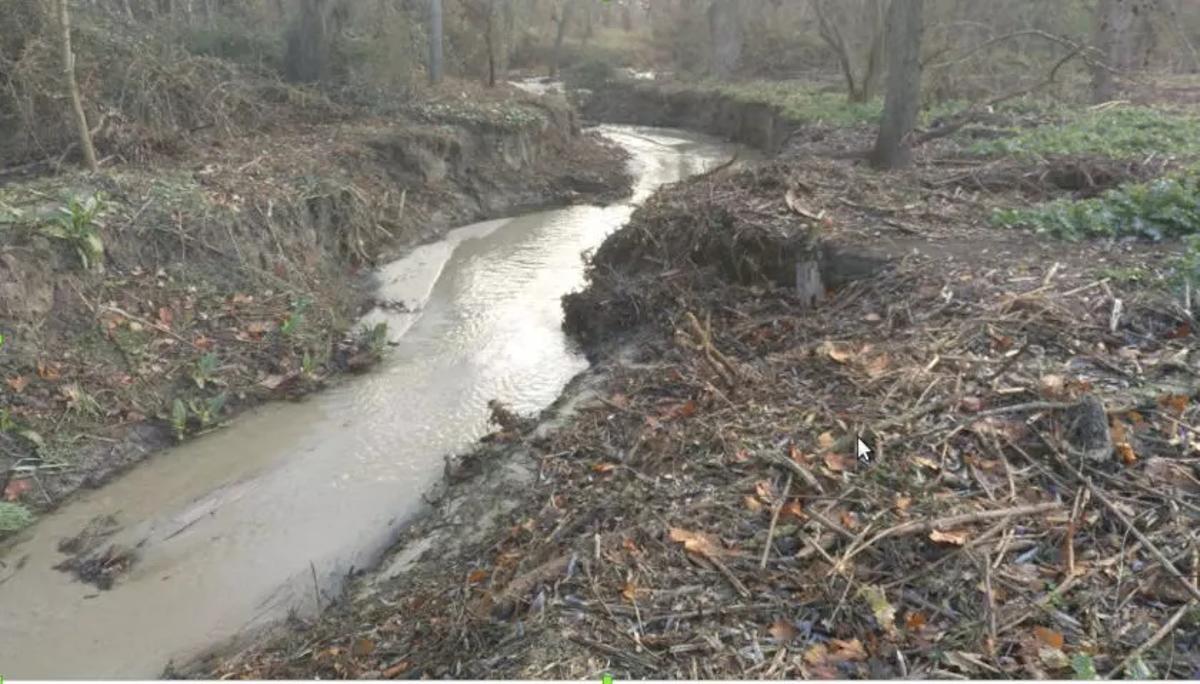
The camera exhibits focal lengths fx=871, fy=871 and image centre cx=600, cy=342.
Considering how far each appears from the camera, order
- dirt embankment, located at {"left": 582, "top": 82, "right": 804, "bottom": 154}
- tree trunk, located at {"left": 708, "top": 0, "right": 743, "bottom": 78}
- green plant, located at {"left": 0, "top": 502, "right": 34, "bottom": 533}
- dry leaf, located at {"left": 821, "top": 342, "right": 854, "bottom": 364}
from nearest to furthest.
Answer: dry leaf, located at {"left": 821, "top": 342, "right": 854, "bottom": 364}
green plant, located at {"left": 0, "top": 502, "right": 34, "bottom": 533}
dirt embankment, located at {"left": 582, "top": 82, "right": 804, "bottom": 154}
tree trunk, located at {"left": 708, "top": 0, "right": 743, "bottom": 78}

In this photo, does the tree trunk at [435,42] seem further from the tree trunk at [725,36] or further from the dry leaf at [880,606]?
the dry leaf at [880,606]

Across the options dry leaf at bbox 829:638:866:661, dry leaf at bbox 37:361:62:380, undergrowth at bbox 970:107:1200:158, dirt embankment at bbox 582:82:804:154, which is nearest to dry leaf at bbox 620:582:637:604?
dry leaf at bbox 829:638:866:661

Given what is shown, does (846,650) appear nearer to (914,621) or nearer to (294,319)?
(914,621)

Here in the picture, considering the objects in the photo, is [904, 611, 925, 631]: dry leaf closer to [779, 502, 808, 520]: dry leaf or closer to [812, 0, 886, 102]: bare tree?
[779, 502, 808, 520]: dry leaf

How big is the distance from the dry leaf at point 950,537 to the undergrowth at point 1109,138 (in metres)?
7.84

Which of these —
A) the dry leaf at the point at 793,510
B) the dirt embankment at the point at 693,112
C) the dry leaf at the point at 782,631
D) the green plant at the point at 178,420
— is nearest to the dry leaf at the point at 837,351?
the dry leaf at the point at 793,510

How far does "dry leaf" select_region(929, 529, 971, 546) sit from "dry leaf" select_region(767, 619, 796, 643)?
0.78 metres

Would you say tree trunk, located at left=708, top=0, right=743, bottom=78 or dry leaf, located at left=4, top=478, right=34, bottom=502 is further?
tree trunk, located at left=708, top=0, right=743, bottom=78

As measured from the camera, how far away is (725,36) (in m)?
32.1

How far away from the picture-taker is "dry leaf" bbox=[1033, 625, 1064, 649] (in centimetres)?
326

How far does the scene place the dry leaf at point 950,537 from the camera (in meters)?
3.74

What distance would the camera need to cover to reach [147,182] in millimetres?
9430

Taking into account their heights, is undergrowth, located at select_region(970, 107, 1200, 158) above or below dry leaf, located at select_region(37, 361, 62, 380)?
above

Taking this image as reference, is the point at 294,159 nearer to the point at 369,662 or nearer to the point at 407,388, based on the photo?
the point at 407,388
